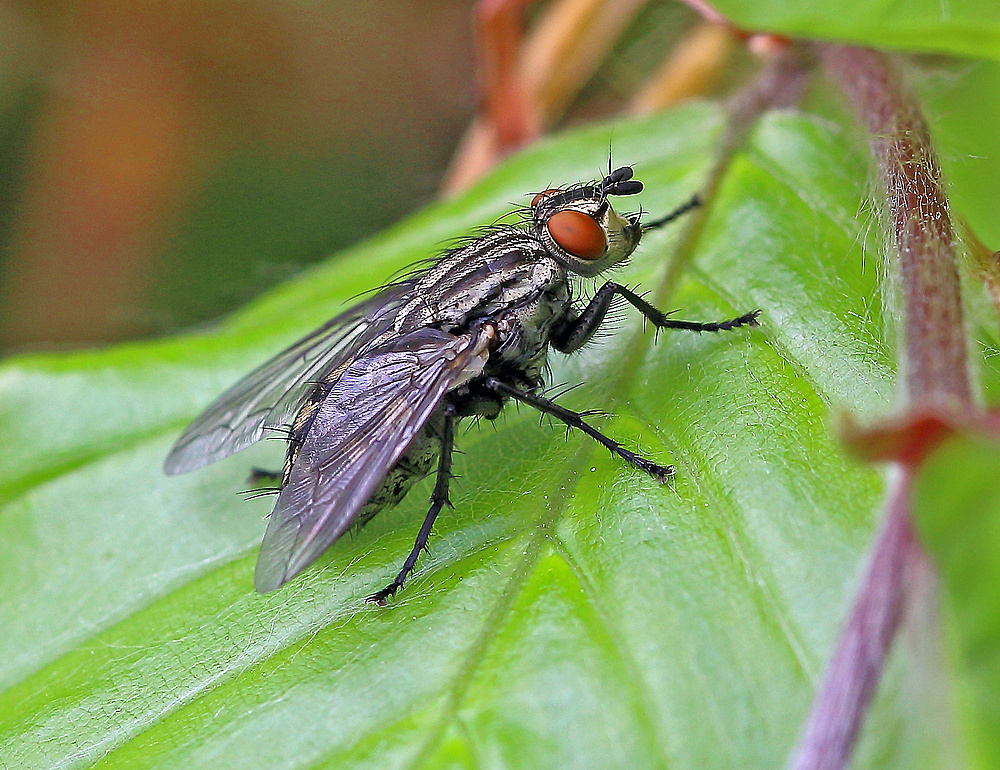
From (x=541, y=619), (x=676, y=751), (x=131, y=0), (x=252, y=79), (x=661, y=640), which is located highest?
(x=131, y=0)

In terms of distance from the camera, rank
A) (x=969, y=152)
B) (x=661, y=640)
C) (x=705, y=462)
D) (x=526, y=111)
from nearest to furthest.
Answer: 1. (x=661, y=640)
2. (x=705, y=462)
3. (x=969, y=152)
4. (x=526, y=111)

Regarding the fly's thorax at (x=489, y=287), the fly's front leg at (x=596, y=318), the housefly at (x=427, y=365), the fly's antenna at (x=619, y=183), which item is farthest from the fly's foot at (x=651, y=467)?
the fly's antenna at (x=619, y=183)

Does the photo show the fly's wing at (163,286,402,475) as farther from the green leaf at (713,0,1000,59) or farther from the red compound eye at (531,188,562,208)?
the green leaf at (713,0,1000,59)

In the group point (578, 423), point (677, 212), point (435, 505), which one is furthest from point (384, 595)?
point (677, 212)

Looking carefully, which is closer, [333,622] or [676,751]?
[676,751]

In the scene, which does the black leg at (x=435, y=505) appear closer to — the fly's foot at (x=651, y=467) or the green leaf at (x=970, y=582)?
the fly's foot at (x=651, y=467)

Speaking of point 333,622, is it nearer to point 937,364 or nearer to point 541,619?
point 541,619

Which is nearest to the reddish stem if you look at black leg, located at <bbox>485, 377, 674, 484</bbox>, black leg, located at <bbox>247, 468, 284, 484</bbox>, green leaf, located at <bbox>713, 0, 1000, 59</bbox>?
green leaf, located at <bbox>713, 0, 1000, 59</bbox>

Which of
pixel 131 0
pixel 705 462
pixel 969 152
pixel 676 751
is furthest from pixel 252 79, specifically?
pixel 676 751
